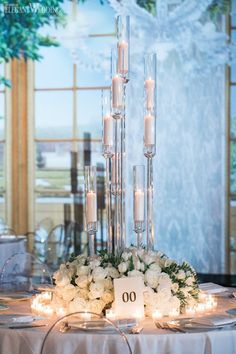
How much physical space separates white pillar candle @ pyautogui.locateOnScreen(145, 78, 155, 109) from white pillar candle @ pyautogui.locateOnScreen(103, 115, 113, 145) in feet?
0.67

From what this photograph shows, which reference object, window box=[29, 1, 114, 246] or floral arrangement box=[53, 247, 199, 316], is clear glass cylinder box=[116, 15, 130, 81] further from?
window box=[29, 1, 114, 246]

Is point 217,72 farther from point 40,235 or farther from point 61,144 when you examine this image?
point 40,235

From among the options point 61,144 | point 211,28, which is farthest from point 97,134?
point 211,28

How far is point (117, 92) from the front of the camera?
12.4ft

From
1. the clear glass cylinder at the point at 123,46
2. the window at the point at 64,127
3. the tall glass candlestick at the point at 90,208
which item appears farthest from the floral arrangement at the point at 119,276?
the window at the point at 64,127

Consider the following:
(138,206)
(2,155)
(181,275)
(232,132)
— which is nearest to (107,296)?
(181,275)

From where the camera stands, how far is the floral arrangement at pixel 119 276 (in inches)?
135

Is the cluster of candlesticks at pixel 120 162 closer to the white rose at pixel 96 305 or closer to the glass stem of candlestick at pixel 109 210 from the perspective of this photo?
the glass stem of candlestick at pixel 109 210

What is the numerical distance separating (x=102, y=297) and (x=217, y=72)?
4778mm

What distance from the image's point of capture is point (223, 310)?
3.64m

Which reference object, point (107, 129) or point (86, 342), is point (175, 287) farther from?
point (107, 129)

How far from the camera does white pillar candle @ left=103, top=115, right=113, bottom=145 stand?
381cm

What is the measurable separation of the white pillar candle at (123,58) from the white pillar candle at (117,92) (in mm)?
55

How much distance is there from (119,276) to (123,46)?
1.16m
